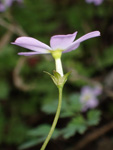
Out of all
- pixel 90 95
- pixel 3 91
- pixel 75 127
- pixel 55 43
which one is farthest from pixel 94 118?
pixel 90 95

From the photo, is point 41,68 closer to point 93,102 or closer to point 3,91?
point 3,91

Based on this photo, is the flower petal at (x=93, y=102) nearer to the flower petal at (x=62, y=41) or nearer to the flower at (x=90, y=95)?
the flower at (x=90, y=95)

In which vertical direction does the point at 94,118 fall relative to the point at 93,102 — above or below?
below

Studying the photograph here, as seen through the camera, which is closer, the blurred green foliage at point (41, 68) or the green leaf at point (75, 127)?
the green leaf at point (75, 127)

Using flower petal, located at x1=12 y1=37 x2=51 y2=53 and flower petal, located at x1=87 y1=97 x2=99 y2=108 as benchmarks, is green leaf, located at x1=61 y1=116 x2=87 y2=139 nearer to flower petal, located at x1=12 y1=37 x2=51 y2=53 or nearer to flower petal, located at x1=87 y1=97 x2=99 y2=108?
flower petal, located at x1=12 y1=37 x2=51 y2=53

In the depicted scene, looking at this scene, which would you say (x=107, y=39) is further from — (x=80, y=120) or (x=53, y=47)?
(x=53, y=47)

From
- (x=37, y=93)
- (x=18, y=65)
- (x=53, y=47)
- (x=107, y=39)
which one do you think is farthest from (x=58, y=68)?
(x=107, y=39)

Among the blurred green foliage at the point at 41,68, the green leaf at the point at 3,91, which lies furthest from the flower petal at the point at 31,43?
the green leaf at the point at 3,91

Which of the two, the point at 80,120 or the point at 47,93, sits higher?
the point at 47,93
